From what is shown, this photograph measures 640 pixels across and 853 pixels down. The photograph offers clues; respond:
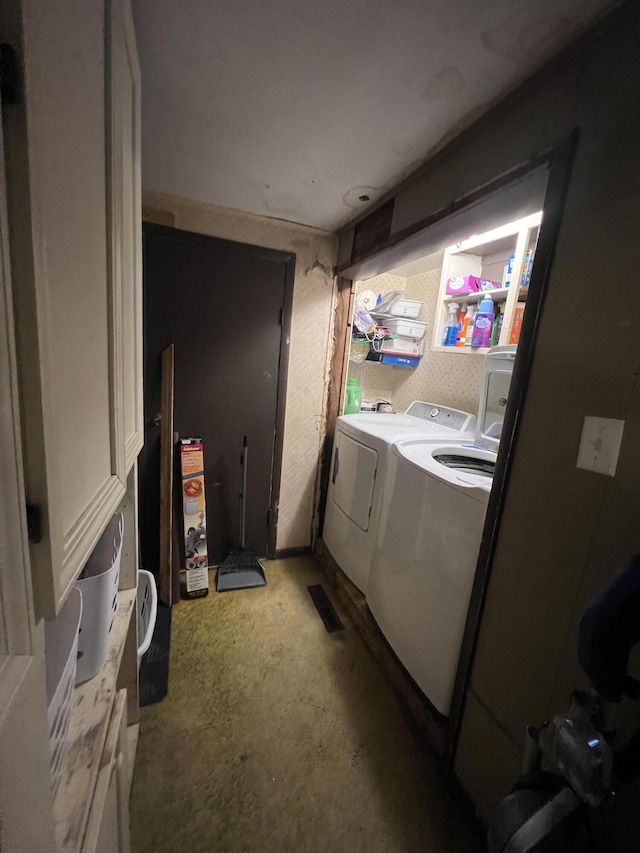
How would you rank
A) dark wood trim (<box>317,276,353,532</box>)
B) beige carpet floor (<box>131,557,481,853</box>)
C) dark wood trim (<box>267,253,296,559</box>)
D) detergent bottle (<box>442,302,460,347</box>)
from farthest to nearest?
detergent bottle (<box>442,302,460,347</box>)
dark wood trim (<box>317,276,353,532</box>)
dark wood trim (<box>267,253,296,559</box>)
beige carpet floor (<box>131,557,481,853</box>)

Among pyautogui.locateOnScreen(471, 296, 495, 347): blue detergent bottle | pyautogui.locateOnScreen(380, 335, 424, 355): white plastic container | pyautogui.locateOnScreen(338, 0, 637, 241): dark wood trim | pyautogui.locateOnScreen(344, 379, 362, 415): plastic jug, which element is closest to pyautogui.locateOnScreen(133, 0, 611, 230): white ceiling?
pyautogui.locateOnScreen(338, 0, 637, 241): dark wood trim

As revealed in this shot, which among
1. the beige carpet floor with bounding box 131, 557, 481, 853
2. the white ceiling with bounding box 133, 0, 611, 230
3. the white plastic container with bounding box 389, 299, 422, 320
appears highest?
the white ceiling with bounding box 133, 0, 611, 230

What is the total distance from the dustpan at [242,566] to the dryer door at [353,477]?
2.07 feet

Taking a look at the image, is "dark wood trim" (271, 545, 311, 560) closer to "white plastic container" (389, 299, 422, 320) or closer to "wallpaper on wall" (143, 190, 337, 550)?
"wallpaper on wall" (143, 190, 337, 550)

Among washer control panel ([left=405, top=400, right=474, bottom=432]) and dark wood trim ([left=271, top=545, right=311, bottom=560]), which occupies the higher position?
washer control panel ([left=405, top=400, right=474, bottom=432])

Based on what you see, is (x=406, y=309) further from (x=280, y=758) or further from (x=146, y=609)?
(x=280, y=758)

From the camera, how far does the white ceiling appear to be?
825mm

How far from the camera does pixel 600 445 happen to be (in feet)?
2.63

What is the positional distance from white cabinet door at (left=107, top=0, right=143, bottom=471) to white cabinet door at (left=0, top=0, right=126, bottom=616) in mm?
35

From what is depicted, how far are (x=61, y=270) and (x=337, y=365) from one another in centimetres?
199

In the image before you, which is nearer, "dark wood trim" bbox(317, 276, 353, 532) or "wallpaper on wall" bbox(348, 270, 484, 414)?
"dark wood trim" bbox(317, 276, 353, 532)

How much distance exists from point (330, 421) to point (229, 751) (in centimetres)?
181

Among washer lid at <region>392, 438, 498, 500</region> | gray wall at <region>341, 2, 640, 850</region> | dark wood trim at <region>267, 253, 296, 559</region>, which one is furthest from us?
dark wood trim at <region>267, 253, 296, 559</region>

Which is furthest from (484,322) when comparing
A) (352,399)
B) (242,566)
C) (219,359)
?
(242,566)
